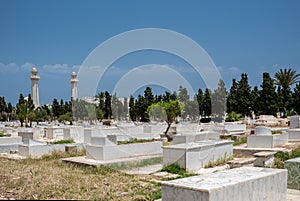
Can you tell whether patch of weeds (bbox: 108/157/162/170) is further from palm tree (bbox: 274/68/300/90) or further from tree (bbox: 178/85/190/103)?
palm tree (bbox: 274/68/300/90)

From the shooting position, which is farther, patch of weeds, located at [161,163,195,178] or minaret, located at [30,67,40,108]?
minaret, located at [30,67,40,108]

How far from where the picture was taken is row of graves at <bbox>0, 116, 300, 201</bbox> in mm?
4352

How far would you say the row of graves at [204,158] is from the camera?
4352 millimetres

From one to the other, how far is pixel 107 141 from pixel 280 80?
107 ft

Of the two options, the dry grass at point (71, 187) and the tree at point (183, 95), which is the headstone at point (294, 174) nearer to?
the dry grass at point (71, 187)

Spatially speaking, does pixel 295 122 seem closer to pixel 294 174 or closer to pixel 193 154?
pixel 193 154

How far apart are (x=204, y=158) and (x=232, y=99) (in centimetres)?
2976

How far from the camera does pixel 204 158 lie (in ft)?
30.7

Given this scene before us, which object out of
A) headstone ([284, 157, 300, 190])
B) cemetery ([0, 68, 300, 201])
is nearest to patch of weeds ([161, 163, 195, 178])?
cemetery ([0, 68, 300, 201])

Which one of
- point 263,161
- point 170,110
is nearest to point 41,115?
point 170,110

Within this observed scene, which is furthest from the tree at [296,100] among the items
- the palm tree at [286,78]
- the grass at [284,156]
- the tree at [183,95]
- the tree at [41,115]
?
the tree at [41,115]

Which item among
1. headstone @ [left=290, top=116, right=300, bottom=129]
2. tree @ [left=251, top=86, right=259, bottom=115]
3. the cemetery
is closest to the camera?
the cemetery

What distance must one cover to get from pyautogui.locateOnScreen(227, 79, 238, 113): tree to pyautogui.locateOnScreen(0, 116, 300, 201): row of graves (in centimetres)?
1857

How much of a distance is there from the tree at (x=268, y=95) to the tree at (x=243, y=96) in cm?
289
